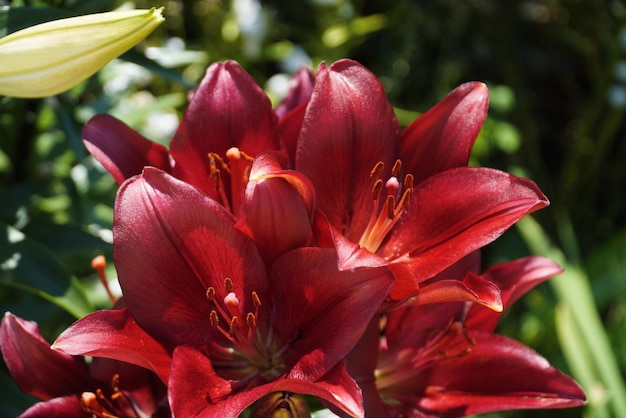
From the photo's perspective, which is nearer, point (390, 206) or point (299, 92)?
point (390, 206)

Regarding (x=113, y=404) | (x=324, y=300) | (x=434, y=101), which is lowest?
(x=434, y=101)

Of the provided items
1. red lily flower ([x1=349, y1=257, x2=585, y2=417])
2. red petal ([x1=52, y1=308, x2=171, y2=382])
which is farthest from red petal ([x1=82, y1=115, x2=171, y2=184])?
red lily flower ([x1=349, y1=257, x2=585, y2=417])

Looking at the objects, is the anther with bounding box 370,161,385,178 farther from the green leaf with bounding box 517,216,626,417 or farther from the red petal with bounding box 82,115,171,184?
the green leaf with bounding box 517,216,626,417

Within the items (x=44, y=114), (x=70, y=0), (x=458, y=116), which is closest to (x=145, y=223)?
(x=458, y=116)

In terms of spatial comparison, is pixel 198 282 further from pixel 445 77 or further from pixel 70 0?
pixel 445 77

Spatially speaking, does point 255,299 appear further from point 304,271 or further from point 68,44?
point 68,44

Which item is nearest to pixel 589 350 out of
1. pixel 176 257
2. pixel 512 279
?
pixel 512 279

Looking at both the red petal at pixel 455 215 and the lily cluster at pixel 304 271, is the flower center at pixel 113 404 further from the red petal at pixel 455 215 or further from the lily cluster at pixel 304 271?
the red petal at pixel 455 215
